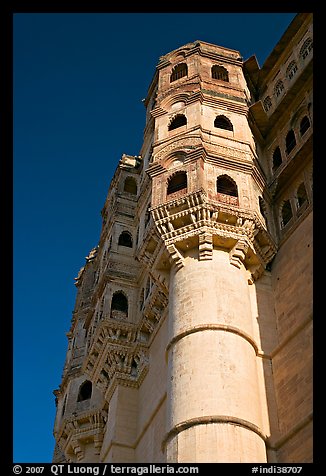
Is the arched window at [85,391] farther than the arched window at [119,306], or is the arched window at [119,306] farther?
the arched window at [85,391]

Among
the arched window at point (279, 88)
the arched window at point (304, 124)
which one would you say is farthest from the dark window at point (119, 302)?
the arched window at point (279, 88)

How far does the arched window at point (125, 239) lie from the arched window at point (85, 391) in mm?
5307

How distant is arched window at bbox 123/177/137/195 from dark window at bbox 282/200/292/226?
7.16 metres

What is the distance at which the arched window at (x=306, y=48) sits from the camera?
1674 centimetres

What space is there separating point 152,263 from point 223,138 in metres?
3.52

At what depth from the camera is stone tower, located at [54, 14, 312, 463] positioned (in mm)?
11891

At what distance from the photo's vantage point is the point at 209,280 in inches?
527

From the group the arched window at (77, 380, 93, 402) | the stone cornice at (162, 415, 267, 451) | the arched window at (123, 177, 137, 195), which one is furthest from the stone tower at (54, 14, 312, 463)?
the arched window at (77, 380, 93, 402)

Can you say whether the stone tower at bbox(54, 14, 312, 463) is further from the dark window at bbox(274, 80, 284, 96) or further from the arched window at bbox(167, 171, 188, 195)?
the dark window at bbox(274, 80, 284, 96)

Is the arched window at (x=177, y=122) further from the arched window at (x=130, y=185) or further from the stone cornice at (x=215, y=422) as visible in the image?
the stone cornice at (x=215, y=422)

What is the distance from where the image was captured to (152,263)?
50.5 feet

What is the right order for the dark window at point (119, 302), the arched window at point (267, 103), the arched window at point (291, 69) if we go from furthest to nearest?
the dark window at point (119, 302) → the arched window at point (267, 103) → the arched window at point (291, 69)

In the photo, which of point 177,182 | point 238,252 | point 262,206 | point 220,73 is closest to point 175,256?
point 238,252

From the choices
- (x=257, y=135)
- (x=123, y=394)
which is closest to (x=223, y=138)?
(x=257, y=135)
